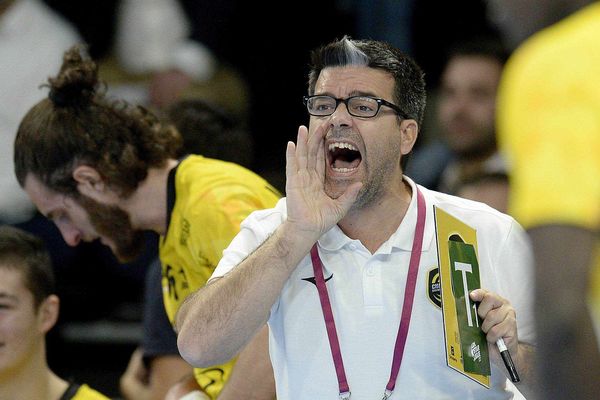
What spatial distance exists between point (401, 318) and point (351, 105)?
612 mm

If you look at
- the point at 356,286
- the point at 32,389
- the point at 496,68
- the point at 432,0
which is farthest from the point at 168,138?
the point at 432,0

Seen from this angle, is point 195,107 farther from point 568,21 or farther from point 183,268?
point 568,21

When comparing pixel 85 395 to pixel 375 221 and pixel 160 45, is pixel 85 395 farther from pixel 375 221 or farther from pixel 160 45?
pixel 160 45

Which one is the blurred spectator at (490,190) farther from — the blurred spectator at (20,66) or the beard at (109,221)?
the blurred spectator at (20,66)

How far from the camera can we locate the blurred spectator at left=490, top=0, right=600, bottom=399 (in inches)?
61.8

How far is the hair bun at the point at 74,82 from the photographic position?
14.0 feet

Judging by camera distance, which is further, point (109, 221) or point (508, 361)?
point (109, 221)

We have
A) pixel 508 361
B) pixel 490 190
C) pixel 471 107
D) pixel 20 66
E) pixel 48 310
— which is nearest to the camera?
pixel 508 361

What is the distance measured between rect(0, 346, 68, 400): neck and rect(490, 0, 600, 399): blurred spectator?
272 centimetres

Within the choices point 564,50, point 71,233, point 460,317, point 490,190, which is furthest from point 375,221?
point 564,50

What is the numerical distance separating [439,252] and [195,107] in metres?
2.34

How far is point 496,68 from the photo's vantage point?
5.75 meters

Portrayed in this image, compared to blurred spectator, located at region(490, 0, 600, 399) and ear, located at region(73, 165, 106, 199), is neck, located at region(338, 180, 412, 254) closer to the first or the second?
ear, located at region(73, 165, 106, 199)

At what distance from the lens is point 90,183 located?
14.0 ft
